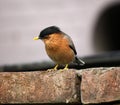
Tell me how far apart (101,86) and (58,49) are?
1993 mm

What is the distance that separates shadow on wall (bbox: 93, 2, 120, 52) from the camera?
1176 cm

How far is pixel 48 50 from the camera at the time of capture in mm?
5270

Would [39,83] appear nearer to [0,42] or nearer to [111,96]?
[111,96]

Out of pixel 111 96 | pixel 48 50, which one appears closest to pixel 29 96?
pixel 111 96

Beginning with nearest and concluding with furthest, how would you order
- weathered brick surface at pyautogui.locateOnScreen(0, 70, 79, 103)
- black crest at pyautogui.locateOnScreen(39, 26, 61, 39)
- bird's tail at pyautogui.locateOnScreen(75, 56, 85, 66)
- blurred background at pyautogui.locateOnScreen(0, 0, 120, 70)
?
1. weathered brick surface at pyautogui.locateOnScreen(0, 70, 79, 103)
2. black crest at pyautogui.locateOnScreen(39, 26, 61, 39)
3. bird's tail at pyautogui.locateOnScreen(75, 56, 85, 66)
4. blurred background at pyautogui.locateOnScreen(0, 0, 120, 70)

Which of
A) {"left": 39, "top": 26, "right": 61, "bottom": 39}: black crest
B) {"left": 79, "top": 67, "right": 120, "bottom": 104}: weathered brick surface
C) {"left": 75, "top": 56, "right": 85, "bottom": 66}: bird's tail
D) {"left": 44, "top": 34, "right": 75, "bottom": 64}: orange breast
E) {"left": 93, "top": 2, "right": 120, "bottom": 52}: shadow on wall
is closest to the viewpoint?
{"left": 79, "top": 67, "right": 120, "bottom": 104}: weathered brick surface

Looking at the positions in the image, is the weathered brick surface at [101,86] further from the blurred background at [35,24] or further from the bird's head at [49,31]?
the blurred background at [35,24]

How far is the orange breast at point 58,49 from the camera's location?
522cm

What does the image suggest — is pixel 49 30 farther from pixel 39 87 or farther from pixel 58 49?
pixel 39 87

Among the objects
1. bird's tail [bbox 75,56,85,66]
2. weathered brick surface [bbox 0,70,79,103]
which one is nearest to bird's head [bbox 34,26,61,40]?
bird's tail [bbox 75,56,85,66]

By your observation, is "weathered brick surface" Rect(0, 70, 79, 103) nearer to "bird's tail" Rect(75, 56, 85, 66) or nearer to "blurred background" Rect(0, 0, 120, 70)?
"bird's tail" Rect(75, 56, 85, 66)

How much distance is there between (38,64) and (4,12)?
4.43 metres

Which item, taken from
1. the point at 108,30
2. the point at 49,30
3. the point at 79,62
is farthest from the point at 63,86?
the point at 108,30

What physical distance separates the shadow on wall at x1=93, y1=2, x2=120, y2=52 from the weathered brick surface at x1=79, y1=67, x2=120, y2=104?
26.5 ft
